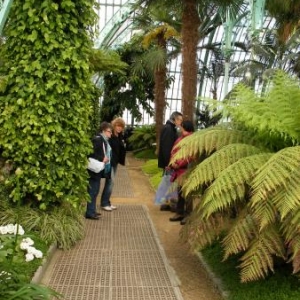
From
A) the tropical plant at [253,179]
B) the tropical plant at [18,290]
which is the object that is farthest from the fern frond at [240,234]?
the tropical plant at [18,290]

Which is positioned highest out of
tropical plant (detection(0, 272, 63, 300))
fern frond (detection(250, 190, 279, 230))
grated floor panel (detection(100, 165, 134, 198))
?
fern frond (detection(250, 190, 279, 230))

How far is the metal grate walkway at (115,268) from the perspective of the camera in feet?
13.1

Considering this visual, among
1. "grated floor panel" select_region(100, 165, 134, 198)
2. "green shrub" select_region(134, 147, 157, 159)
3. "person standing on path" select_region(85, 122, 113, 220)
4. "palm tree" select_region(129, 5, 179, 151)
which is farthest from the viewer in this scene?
"green shrub" select_region(134, 147, 157, 159)

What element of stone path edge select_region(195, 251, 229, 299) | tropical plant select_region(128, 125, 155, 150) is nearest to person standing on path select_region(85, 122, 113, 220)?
stone path edge select_region(195, 251, 229, 299)

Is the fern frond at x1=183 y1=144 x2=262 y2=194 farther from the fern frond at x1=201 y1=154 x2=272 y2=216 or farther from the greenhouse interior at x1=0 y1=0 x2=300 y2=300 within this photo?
the fern frond at x1=201 y1=154 x2=272 y2=216

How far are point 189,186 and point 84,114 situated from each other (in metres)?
2.30

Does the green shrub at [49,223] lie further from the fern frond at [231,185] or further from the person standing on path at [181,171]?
A: the fern frond at [231,185]

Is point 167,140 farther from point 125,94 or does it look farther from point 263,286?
point 125,94

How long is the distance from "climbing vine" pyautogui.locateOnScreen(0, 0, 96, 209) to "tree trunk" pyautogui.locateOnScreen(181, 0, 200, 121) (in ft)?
16.0

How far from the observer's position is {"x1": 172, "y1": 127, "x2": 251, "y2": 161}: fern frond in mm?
4203

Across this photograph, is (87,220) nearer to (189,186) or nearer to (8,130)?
(8,130)

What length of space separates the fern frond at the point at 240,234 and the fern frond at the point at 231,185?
0.53ft

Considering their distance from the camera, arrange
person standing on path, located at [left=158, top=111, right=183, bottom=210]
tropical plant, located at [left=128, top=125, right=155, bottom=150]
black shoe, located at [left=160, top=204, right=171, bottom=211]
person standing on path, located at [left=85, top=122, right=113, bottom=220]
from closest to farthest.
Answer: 1. person standing on path, located at [left=85, top=122, right=113, bottom=220]
2. person standing on path, located at [left=158, top=111, right=183, bottom=210]
3. black shoe, located at [left=160, top=204, right=171, bottom=211]
4. tropical plant, located at [left=128, top=125, right=155, bottom=150]

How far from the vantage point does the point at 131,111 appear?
24031mm
